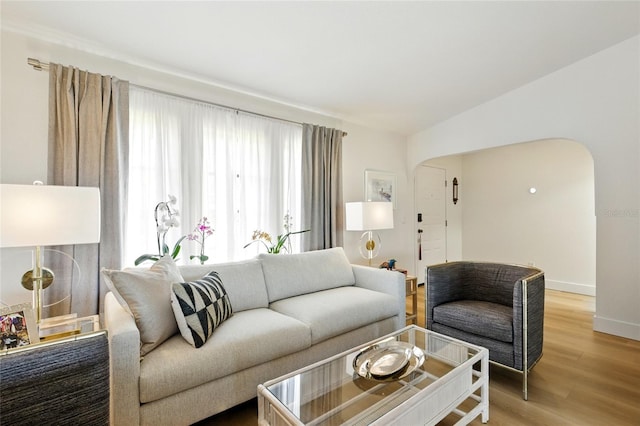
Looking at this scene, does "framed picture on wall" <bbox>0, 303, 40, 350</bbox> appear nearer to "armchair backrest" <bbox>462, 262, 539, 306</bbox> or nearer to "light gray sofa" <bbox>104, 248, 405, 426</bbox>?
"light gray sofa" <bbox>104, 248, 405, 426</bbox>

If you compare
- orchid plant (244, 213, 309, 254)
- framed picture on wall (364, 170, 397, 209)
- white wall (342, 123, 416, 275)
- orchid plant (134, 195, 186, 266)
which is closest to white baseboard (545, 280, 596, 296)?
white wall (342, 123, 416, 275)

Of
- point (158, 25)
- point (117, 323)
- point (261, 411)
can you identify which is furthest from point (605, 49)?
point (117, 323)

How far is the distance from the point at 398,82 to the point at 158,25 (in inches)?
83.5

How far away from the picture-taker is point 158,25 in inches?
78.7

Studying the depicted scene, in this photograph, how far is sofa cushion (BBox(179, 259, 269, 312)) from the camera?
2.16 meters

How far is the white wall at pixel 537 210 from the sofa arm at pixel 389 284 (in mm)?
2986

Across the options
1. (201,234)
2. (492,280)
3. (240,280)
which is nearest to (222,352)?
(240,280)

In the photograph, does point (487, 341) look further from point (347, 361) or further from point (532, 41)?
point (532, 41)

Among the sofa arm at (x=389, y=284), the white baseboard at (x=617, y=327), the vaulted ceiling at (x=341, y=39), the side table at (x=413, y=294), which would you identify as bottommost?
the white baseboard at (x=617, y=327)

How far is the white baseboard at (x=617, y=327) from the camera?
2.77 metres

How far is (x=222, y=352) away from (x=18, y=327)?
0.90 meters

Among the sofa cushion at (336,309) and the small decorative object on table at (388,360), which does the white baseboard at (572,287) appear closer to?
the sofa cushion at (336,309)

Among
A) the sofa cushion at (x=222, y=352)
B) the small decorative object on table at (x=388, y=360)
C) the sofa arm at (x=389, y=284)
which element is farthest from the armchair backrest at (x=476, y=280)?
the sofa cushion at (x=222, y=352)

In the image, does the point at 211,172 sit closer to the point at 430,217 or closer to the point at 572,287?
the point at 430,217
